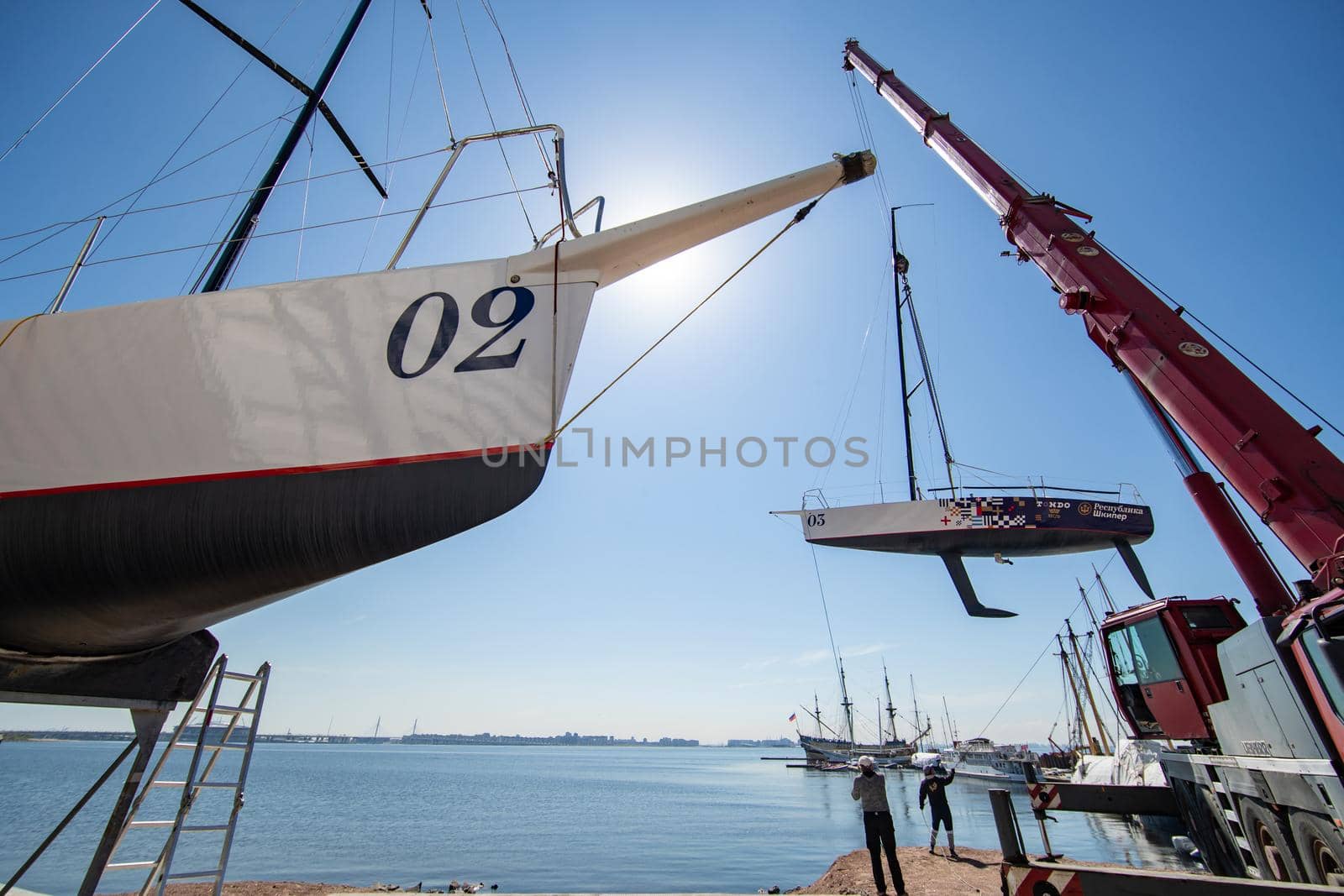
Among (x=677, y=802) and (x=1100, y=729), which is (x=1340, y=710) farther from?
(x=1100, y=729)

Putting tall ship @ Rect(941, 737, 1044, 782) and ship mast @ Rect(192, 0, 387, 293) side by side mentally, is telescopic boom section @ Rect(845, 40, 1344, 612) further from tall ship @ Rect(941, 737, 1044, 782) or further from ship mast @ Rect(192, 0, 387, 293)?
tall ship @ Rect(941, 737, 1044, 782)

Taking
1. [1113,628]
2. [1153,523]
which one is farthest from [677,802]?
[1113,628]

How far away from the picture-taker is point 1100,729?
33688mm

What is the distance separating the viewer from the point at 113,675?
488 centimetres

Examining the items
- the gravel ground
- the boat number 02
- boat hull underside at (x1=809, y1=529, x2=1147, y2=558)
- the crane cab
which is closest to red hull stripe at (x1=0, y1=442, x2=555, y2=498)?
the boat number 02

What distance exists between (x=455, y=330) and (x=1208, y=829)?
757 centimetres

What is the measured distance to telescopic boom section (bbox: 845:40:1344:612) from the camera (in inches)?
153

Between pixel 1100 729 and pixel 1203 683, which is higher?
pixel 1100 729

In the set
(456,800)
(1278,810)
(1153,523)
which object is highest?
(1153,523)

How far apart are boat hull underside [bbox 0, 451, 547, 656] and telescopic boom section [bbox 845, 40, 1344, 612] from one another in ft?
16.4

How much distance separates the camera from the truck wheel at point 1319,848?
3496 millimetres

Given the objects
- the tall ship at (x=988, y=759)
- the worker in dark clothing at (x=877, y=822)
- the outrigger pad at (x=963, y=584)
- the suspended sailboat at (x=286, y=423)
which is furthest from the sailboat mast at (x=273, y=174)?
the tall ship at (x=988, y=759)

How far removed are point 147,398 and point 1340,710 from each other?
744 cm

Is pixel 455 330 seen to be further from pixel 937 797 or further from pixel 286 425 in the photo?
pixel 937 797
